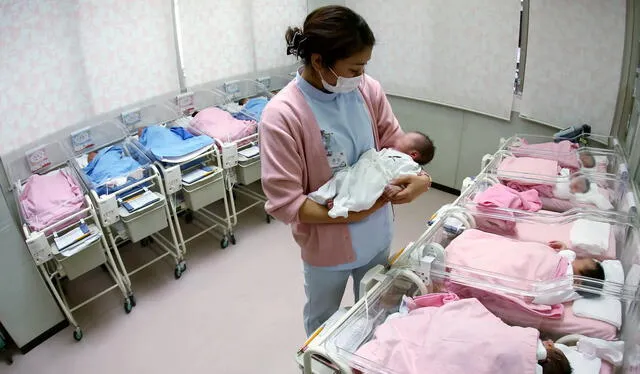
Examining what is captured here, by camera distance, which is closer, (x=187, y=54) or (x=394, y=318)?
(x=394, y=318)

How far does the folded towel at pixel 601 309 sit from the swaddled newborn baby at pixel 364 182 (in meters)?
0.76

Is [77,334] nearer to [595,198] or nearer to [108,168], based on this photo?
[108,168]

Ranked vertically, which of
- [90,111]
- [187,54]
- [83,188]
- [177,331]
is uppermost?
[187,54]

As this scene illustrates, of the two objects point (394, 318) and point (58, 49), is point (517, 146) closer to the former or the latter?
point (394, 318)

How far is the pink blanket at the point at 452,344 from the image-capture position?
1.16 m

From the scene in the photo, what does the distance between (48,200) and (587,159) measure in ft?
10.3

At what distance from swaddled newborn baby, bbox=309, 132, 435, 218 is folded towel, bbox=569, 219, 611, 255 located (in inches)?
35.7

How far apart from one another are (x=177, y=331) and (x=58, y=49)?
191 centimetres

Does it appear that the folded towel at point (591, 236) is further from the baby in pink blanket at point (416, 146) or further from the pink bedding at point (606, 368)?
the baby in pink blanket at point (416, 146)

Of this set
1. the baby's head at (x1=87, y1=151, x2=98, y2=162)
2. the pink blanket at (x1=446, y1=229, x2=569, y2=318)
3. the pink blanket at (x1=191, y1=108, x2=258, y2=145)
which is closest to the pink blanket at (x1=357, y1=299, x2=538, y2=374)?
the pink blanket at (x1=446, y1=229, x2=569, y2=318)

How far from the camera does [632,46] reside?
256cm

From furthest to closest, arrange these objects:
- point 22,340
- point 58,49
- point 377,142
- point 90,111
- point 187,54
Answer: point 187,54 < point 90,111 < point 58,49 < point 22,340 < point 377,142

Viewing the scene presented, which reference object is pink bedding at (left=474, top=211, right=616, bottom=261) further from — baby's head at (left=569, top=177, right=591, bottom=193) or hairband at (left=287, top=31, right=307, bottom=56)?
hairband at (left=287, top=31, right=307, bottom=56)

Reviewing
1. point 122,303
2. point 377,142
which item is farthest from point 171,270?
point 377,142
